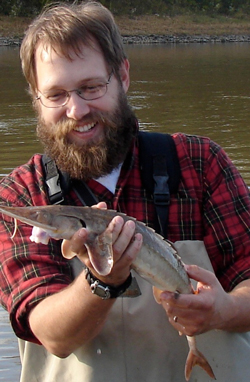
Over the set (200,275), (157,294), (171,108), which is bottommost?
(171,108)

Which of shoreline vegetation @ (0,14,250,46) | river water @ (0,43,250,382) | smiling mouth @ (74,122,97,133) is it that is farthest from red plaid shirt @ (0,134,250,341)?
shoreline vegetation @ (0,14,250,46)

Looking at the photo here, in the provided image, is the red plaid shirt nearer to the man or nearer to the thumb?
the man

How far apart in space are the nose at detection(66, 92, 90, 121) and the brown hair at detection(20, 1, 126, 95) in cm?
22

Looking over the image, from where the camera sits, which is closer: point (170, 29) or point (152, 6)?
point (170, 29)

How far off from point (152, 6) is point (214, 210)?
72.3m

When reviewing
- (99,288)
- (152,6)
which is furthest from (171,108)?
(152,6)

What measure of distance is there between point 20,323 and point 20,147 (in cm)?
1008

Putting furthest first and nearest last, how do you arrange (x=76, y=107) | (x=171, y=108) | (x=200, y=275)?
(x=171, y=108), (x=76, y=107), (x=200, y=275)

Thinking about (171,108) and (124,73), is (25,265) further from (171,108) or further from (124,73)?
(171,108)

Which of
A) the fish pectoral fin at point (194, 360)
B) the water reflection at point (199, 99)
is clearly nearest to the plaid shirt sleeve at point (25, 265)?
the fish pectoral fin at point (194, 360)

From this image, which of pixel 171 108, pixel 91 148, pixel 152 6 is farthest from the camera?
pixel 152 6

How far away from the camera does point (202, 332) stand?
2.76m

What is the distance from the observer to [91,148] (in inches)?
122

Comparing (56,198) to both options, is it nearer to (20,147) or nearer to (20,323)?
(20,323)
